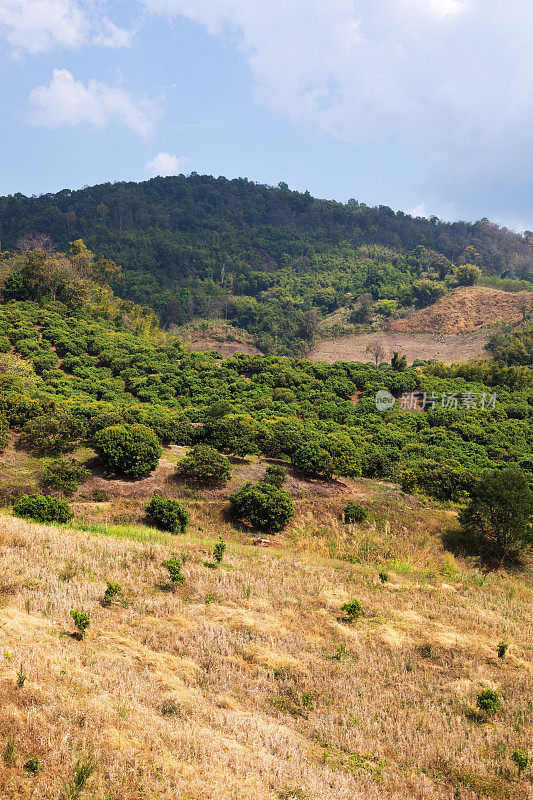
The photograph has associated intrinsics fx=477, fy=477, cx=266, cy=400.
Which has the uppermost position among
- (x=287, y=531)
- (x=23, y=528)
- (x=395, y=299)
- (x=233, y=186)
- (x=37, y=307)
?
(x=233, y=186)

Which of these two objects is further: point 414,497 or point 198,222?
point 198,222

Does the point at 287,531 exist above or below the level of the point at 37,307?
below

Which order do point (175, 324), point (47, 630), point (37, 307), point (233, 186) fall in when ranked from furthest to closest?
point (233, 186) < point (175, 324) < point (37, 307) < point (47, 630)

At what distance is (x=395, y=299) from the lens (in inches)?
3999

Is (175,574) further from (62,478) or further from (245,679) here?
(62,478)

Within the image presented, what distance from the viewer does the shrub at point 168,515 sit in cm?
1620

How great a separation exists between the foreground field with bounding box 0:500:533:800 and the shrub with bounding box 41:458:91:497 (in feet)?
11.9

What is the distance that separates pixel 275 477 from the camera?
67.0 ft

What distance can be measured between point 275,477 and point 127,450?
6233 mm

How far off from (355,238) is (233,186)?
171 feet

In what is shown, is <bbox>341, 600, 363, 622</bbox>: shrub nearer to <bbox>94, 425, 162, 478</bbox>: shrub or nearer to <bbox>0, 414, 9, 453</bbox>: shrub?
<bbox>94, 425, 162, 478</bbox>: shrub

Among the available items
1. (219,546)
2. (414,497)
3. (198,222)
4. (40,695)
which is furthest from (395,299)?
(40,695)

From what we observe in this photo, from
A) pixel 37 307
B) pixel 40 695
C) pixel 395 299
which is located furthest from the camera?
pixel 395 299

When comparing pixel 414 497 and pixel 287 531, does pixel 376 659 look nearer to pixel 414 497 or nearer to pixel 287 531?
pixel 287 531
